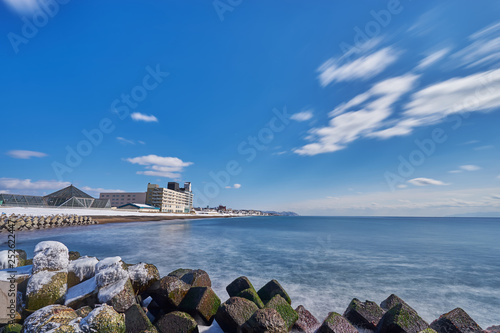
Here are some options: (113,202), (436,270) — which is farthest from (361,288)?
(113,202)

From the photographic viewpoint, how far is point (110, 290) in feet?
19.2

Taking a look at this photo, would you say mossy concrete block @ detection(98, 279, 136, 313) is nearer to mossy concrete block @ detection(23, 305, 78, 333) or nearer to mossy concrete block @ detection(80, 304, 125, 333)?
mossy concrete block @ detection(23, 305, 78, 333)

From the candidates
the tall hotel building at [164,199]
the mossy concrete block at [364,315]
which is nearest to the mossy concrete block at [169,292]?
the mossy concrete block at [364,315]

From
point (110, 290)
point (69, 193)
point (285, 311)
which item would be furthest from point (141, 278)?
point (69, 193)

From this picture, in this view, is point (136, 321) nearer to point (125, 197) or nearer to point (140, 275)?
point (140, 275)

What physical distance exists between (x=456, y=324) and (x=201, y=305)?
6152mm

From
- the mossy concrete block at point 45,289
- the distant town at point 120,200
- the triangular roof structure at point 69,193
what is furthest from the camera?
the triangular roof structure at point 69,193

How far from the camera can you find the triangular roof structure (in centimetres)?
7326

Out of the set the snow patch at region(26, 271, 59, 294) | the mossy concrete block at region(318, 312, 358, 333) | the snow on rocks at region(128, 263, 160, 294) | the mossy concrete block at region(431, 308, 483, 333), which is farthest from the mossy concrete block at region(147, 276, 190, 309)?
the mossy concrete block at region(431, 308, 483, 333)

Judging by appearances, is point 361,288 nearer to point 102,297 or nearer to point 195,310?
point 195,310

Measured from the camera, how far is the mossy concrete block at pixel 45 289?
19.1 feet

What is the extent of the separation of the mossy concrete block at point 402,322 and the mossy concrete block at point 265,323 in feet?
8.59

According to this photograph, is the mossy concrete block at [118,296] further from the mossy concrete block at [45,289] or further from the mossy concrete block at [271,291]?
the mossy concrete block at [271,291]

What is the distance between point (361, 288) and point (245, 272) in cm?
600
